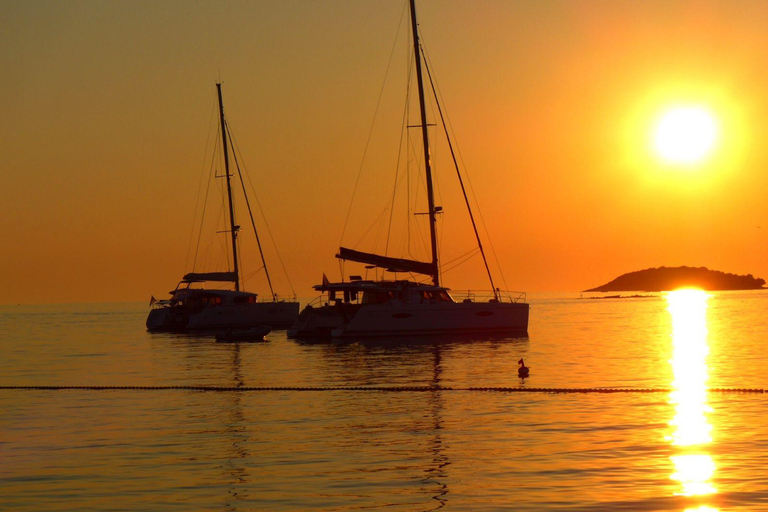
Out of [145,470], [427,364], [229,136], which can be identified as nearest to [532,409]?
[145,470]

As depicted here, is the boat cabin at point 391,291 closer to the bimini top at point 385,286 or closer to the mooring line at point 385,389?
the bimini top at point 385,286

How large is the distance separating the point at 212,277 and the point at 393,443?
224ft

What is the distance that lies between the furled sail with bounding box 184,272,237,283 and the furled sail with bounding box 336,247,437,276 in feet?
82.0

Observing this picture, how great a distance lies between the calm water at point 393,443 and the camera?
1728 cm

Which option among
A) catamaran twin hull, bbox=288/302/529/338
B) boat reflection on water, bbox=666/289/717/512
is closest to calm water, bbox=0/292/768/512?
boat reflection on water, bbox=666/289/717/512

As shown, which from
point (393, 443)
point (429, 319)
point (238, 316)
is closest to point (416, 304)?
point (429, 319)

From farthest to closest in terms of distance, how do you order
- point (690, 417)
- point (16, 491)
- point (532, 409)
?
1. point (532, 409)
2. point (690, 417)
3. point (16, 491)

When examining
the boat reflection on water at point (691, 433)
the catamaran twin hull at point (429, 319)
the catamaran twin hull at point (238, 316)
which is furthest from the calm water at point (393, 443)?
the catamaran twin hull at point (238, 316)

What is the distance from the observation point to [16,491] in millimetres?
18312

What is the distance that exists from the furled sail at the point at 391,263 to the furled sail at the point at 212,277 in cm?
2500

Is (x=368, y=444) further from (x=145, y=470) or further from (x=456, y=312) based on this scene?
(x=456, y=312)

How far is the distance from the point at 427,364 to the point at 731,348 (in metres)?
23.5

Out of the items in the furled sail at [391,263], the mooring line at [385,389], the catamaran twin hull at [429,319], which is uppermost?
the furled sail at [391,263]

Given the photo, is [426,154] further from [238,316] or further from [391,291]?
[238,316]
